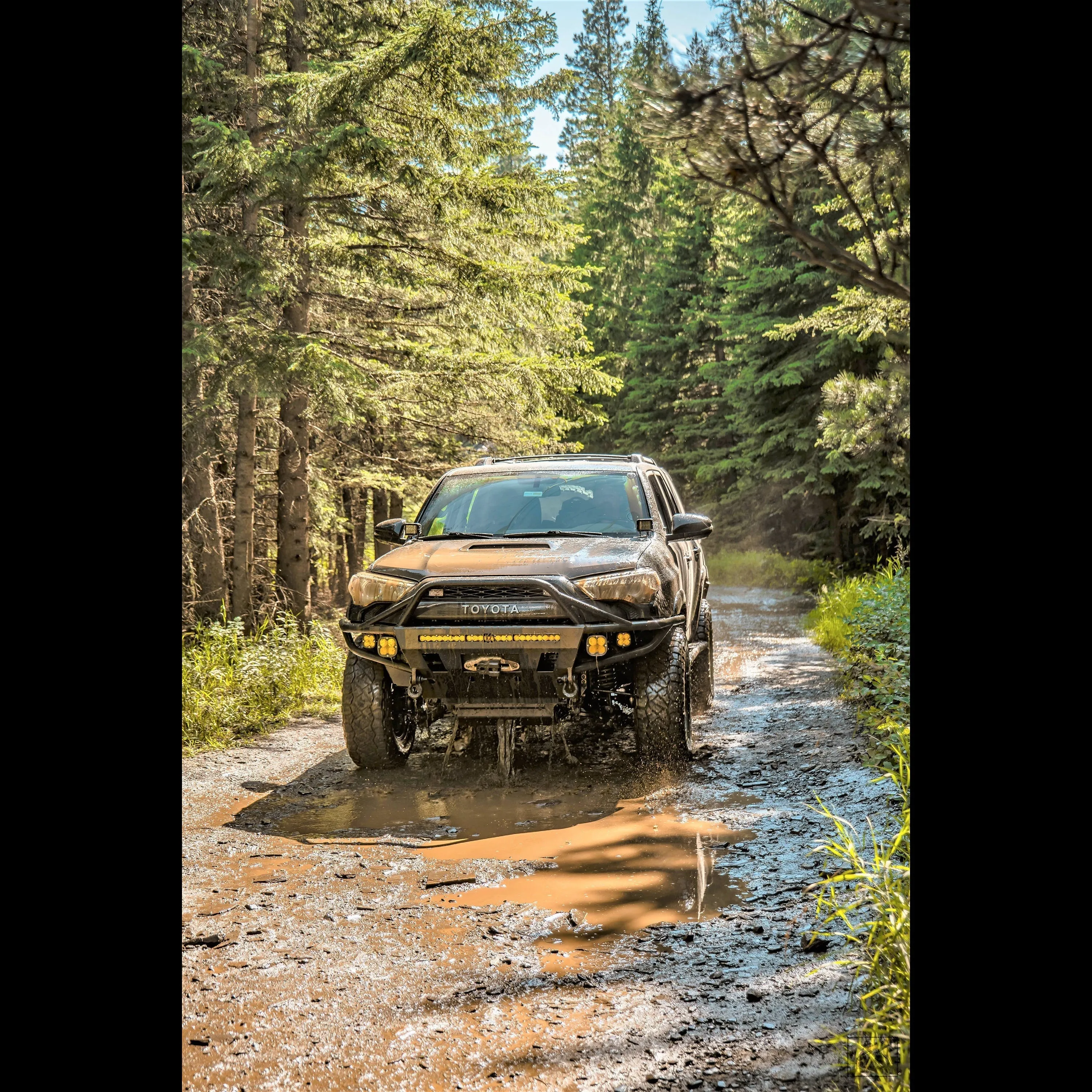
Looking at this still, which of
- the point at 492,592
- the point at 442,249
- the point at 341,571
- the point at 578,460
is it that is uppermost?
the point at 442,249

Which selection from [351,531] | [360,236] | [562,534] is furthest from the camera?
[351,531]

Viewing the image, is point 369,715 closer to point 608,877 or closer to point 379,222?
point 608,877

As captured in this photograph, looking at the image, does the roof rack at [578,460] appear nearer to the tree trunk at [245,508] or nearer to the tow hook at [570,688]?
the tow hook at [570,688]

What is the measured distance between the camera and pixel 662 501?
8586mm

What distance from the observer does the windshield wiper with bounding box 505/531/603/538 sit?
292 inches

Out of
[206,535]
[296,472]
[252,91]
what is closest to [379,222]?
[252,91]

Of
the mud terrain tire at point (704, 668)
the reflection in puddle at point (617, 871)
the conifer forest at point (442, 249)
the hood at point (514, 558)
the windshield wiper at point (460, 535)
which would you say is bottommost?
the reflection in puddle at point (617, 871)

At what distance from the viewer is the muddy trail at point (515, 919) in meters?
3.23

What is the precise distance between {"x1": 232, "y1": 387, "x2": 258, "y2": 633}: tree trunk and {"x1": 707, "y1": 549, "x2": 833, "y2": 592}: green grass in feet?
41.1

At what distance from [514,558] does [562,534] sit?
2.42 feet

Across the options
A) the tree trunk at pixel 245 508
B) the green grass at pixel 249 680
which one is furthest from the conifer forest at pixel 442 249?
the green grass at pixel 249 680

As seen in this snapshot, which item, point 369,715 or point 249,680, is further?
point 249,680

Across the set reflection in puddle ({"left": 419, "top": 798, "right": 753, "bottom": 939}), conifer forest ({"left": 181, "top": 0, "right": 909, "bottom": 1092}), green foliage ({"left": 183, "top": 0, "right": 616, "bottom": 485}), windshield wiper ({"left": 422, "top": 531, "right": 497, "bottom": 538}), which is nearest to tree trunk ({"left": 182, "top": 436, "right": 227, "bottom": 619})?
conifer forest ({"left": 181, "top": 0, "right": 909, "bottom": 1092})

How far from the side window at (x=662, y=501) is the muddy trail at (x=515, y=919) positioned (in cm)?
182
